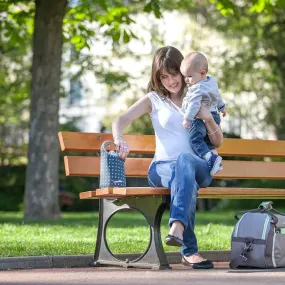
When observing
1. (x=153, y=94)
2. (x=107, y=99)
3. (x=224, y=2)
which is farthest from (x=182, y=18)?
(x=153, y=94)

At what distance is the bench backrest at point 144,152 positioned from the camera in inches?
290

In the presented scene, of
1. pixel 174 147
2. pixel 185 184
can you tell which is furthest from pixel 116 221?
pixel 185 184

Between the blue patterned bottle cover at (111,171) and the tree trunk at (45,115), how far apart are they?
7165mm

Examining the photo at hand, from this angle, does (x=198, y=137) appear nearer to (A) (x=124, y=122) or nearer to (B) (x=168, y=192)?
(B) (x=168, y=192)

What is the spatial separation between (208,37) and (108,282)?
26.3 m

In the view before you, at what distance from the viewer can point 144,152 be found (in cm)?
773

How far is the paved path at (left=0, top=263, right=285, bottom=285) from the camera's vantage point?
5.60m

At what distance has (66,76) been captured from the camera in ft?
90.5

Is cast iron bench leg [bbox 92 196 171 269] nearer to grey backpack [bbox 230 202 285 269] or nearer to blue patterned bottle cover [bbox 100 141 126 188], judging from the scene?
blue patterned bottle cover [bbox 100 141 126 188]

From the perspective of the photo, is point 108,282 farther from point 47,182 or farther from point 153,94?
point 47,182

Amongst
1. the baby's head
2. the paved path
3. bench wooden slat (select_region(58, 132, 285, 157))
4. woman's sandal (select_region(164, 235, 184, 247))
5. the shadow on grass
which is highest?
the baby's head

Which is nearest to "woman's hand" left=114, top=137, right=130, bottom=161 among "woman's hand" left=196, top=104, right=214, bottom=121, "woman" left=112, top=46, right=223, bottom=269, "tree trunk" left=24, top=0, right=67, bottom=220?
"woman" left=112, top=46, right=223, bottom=269

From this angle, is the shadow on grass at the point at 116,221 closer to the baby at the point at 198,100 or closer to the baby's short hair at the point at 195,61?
the baby at the point at 198,100

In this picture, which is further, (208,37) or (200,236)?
(208,37)
